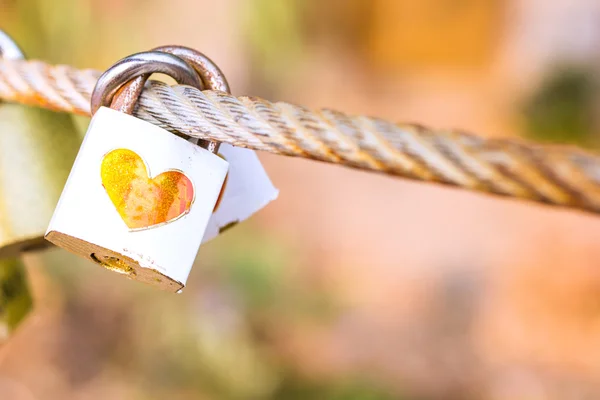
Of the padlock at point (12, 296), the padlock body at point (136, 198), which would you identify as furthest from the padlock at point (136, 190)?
the padlock at point (12, 296)

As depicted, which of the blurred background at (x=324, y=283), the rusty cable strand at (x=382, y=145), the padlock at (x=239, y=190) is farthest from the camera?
the blurred background at (x=324, y=283)

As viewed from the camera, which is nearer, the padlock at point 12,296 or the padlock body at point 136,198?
the padlock body at point 136,198

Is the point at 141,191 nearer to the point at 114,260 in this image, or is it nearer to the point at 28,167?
the point at 114,260

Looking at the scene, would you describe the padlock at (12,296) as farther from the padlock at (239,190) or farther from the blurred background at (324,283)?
the blurred background at (324,283)

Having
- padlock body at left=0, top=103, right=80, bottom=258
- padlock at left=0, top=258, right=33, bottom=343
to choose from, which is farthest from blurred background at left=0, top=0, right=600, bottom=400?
padlock body at left=0, top=103, right=80, bottom=258

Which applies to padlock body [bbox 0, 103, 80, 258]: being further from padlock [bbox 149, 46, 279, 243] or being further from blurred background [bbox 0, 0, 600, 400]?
blurred background [bbox 0, 0, 600, 400]

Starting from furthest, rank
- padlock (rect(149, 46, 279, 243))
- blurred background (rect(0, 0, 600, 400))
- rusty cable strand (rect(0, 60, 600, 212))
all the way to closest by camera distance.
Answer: blurred background (rect(0, 0, 600, 400)) → padlock (rect(149, 46, 279, 243)) → rusty cable strand (rect(0, 60, 600, 212))
